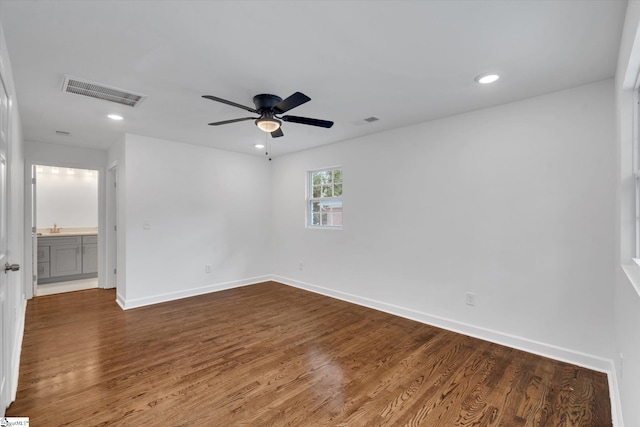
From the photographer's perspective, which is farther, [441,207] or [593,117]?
Answer: [441,207]

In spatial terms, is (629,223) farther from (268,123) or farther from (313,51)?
(268,123)

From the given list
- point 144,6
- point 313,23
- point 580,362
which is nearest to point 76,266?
point 144,6

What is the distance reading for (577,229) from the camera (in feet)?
8.45

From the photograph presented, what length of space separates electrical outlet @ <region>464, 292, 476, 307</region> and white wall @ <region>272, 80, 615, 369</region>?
6 cm

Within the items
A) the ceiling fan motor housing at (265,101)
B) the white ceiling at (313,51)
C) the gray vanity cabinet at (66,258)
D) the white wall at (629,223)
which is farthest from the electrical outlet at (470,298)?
the gray vanity cabinet at (66,258)

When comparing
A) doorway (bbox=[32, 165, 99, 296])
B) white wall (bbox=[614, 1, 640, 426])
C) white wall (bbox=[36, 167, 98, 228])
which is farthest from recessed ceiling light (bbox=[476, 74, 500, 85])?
white wall (bbox=[36, 167, 98, 228])

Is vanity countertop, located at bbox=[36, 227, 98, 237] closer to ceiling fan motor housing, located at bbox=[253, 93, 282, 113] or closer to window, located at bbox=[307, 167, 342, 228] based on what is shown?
window, located at bbox=[307, 167, 342, 228]

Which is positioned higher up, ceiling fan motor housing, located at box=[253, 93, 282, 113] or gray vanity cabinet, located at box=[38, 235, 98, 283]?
ceiling fan motor housing, located at box=[253, 93, 282, 113]

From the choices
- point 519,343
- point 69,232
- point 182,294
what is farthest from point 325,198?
point 69,232

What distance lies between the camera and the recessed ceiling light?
7.87 ft

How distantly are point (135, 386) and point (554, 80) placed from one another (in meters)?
4.10

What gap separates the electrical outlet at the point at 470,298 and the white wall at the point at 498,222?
2.5 inches

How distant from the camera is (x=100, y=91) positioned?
8.84 ft

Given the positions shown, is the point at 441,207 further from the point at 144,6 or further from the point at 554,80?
the point at 144,6
